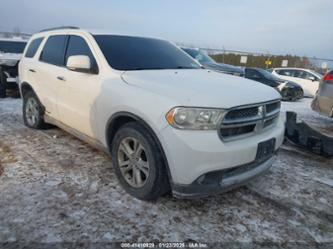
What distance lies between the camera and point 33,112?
5.32m

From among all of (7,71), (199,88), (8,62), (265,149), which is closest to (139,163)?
(199,88)

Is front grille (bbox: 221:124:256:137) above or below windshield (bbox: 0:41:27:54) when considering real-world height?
below

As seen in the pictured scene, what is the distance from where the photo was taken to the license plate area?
289cm

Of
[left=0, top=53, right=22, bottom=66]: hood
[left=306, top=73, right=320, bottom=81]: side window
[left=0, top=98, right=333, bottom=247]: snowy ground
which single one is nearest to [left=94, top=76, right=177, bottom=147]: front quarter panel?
[left=0, top=98, right=333, bottom=247]: snowy ground

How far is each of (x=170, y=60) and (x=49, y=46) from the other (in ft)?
7.10

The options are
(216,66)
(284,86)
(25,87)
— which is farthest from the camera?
(284,86)

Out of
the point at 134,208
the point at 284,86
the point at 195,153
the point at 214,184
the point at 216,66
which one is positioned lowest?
the point at 134,208

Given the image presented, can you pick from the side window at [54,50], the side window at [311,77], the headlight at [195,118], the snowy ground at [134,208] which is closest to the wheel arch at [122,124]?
the headlight at [195,118]

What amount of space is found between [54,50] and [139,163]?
8.86 ft

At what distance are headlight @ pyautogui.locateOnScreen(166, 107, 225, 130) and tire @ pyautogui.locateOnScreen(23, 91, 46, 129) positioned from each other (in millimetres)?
3281

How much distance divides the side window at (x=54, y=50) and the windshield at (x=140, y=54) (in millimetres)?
852

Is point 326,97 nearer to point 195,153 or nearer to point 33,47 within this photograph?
point 195,153

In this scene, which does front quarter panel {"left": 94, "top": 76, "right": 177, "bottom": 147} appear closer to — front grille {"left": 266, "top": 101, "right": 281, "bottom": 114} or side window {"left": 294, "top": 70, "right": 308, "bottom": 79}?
front grille {"left": 266, "top": 101, "right": 281, "bottom": 114}

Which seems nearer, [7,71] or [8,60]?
[7,71]
